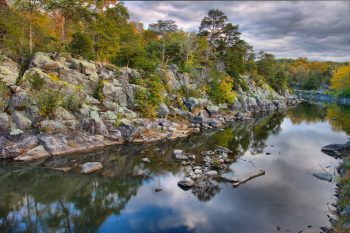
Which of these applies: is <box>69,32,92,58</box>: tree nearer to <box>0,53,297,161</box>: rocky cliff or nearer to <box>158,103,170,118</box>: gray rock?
<box>0,53,297,161</box>: rocky cliff

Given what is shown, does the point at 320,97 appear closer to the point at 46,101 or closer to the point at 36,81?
the point at 46,101

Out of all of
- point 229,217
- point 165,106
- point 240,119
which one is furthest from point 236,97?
point 229,217

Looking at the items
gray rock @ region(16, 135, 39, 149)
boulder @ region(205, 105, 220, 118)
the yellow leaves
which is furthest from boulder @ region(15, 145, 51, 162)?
the yellow leaves

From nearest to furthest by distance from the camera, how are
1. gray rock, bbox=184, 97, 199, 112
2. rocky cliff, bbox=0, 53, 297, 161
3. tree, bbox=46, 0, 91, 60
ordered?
rocky cliff, bbox=0, 53, 297, 161 < tree, bbox=46, 0, 91, 60 < gray rock, bbox=184, 97, 199, 112

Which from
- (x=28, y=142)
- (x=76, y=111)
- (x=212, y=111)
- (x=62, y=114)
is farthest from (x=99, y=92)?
(x=212, y=111)

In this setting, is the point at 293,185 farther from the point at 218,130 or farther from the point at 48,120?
the point at 48,120

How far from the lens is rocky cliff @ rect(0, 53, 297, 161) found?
27345mm

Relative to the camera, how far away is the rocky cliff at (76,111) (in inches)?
1077

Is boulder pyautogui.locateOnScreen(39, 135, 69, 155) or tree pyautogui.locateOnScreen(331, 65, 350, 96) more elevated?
tree pyautogui.locateOnScreen(331, 65, 350, 96)

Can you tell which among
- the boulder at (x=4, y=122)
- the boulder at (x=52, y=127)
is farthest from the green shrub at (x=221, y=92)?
the boulder at (x=4, y=122)

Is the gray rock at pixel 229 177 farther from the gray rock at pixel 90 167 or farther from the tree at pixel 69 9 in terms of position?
the tree at pixel 69 9

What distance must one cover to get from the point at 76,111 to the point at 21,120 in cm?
574

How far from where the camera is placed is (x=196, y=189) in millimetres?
21281

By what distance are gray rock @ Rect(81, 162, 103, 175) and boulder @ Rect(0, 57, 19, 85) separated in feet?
47.1
